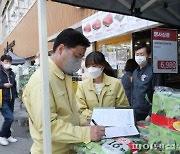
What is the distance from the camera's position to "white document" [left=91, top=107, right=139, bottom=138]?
1.78 meters

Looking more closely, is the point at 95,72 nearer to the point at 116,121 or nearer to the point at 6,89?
the point at 116,121

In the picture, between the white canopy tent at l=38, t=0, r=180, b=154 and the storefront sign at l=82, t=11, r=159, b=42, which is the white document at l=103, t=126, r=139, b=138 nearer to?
the white canopy tent at l=38, t=0, r=180, b=154

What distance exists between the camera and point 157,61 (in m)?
2.85

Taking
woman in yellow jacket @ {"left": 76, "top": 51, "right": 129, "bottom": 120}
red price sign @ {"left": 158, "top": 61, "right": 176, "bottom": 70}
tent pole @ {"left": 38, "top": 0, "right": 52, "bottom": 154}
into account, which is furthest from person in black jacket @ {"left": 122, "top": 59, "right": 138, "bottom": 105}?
tent pole @ {"left": 38, "top": 0, "right": 52, "bottom": 154}

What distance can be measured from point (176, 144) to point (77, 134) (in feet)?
2.03

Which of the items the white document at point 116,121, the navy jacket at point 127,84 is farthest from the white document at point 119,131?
the navy jacket at point 127,84

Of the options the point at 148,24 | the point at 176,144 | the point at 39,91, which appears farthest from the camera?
the point at 148,24

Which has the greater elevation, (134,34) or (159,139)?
(134,34)

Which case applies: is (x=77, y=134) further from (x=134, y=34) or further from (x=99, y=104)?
(x=134, y=34)

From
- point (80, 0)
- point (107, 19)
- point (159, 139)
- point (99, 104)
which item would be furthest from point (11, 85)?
point (159, 139)

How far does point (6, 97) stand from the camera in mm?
5754

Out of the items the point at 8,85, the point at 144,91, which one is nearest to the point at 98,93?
the point at 144,91

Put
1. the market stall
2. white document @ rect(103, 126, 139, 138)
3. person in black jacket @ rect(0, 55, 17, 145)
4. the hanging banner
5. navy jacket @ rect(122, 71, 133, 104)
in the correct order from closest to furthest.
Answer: the market stall < white document @ rect(103, 126, 139, 138) < the hanging banner < navy jacket @ rect(122, 71, 133, 104) < person in black jacket @ rect(0, 55, 17, 145)

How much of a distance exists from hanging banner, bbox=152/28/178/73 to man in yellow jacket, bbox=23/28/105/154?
1.25 meters
